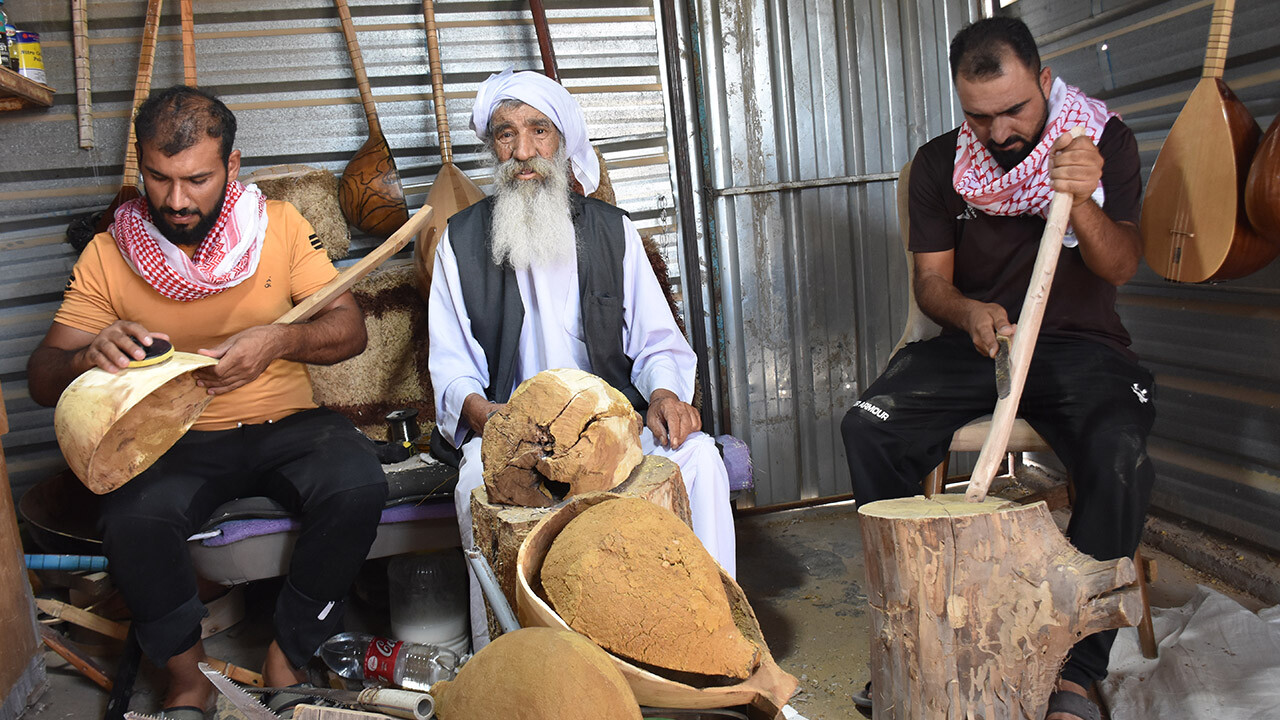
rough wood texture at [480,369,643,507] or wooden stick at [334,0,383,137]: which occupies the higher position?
wooden stick at [334,0,383,137]

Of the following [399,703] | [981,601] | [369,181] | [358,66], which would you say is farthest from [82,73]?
[981,601]

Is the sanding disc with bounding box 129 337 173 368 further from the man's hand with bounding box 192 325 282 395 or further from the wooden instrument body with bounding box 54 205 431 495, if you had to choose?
the man's hand with bounding box 192 325 282 395

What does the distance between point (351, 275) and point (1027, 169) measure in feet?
7.26

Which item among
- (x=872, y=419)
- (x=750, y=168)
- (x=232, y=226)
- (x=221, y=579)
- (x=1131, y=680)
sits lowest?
(x=1131, y=680)

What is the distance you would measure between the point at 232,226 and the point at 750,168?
2.37m

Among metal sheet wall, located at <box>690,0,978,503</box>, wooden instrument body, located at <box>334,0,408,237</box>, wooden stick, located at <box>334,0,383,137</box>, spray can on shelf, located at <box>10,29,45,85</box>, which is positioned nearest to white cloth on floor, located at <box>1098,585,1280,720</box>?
metal sheet wall, located at <box>690,0,978,503</box>

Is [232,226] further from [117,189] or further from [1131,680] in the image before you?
[1131,680]

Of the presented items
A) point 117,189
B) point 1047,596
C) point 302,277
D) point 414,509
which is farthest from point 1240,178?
Answer: point 117,189

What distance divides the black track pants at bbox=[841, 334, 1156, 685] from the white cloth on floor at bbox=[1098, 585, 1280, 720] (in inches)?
9.3

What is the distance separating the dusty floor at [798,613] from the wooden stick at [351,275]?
127 centimetres

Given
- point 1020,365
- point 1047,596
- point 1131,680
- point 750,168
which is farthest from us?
point 750,168

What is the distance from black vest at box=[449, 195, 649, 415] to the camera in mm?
3123

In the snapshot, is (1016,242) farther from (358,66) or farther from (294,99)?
(294,99)

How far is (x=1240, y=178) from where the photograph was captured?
105 inches
